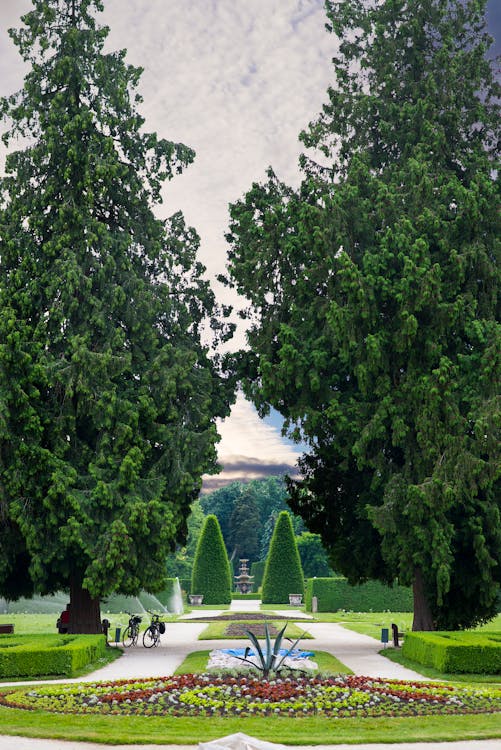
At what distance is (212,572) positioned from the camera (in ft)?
148

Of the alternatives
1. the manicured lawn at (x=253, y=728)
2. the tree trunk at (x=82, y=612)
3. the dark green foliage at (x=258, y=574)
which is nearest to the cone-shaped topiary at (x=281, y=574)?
the dark green foliage at (x=258, y=574)

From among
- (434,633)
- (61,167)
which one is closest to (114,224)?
(61,167)

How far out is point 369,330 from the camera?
2056 cm

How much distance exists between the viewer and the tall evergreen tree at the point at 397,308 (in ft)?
64.0

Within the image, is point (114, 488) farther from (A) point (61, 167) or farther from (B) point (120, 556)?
(A) point (61, 167)

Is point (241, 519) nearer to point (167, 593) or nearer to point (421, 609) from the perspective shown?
point (167, 593)

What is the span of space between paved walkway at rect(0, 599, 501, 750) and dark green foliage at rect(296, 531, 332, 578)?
2519cm

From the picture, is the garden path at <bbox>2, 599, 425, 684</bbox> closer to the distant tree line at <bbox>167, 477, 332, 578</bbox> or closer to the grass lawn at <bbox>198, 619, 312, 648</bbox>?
the grass lawn at <bbox>198, 619, 312, 648</bbox>

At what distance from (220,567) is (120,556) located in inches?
1044

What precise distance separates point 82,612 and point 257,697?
10.4 metres

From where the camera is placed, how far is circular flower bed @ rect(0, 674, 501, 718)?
36.0ft

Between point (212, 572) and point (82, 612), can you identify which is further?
point (212, 572)

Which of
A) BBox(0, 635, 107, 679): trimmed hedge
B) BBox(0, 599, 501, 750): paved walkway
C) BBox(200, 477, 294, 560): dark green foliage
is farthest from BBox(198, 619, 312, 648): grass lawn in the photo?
BBox(200, 477, 294, 560): dark green foliage

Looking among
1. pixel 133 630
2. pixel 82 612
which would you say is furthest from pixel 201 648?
pixel 82 612
